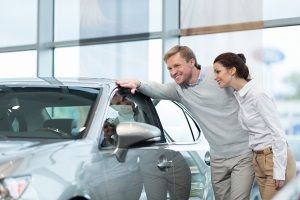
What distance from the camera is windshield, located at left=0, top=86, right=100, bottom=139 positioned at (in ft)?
8.84

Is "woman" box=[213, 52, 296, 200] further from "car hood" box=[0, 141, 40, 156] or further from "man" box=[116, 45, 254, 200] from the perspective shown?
"car hood" box=[0, 141, 40, 156]

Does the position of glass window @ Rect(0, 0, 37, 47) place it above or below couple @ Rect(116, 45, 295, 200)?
above

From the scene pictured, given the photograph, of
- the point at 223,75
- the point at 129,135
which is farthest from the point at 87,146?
the point at 223,75

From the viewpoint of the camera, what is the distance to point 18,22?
1012cm

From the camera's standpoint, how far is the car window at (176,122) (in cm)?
361

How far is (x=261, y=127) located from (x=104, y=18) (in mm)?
6530

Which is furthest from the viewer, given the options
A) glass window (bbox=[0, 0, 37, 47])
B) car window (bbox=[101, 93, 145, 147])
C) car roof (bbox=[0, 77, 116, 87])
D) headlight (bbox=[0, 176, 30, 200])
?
glass window (bbox=[0, 0, 37, 47])

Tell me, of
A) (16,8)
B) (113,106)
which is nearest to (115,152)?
(113,106)

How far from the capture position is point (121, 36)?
920 centimetres

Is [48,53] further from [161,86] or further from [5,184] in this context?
[5,184]

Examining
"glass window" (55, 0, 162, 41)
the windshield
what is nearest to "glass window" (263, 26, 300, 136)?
"glass window" (55, 0, 162, 41)

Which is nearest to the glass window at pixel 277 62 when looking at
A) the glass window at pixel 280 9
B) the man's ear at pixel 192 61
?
the glass window at pixel 280 9

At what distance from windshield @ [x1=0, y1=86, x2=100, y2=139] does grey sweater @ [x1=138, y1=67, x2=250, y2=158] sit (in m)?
0.58

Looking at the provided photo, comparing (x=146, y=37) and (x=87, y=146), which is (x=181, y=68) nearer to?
(x=87, y=146)
